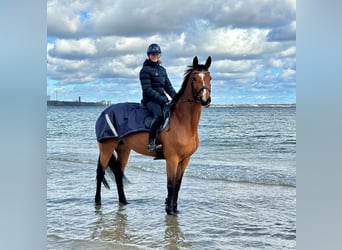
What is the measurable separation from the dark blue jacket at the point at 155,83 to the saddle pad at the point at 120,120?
12 cm

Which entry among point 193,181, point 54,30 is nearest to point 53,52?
point 54,30

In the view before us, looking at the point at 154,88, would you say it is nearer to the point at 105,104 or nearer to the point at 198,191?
the point at 105,104

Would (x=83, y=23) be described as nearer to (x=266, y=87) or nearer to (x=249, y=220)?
(x=266, y=87)

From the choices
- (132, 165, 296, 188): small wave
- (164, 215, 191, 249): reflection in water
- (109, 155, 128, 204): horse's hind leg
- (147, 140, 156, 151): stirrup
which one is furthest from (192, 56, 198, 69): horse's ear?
(164, 215, 191, 249): reflection in water

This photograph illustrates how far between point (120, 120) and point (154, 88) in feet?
1.19

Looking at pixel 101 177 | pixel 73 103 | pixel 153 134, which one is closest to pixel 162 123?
pixel 153 134

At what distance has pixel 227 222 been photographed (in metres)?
3.18

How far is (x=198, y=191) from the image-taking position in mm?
3316

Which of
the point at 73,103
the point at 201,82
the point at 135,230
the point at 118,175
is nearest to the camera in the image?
→ the point at 201,82

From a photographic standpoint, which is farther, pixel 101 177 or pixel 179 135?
pixel 101 177

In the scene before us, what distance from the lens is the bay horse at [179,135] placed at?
3109 mm

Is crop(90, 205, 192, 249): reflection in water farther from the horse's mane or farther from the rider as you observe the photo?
the horse's mane

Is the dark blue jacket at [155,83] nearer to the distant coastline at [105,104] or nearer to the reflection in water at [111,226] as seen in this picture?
the distant coastline at [105,104]

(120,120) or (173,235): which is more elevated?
(120,120)
